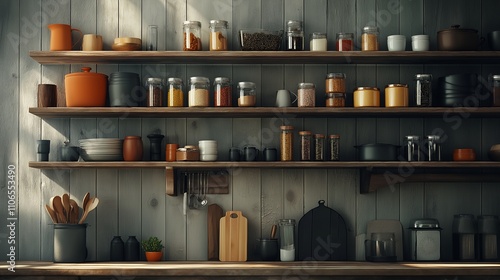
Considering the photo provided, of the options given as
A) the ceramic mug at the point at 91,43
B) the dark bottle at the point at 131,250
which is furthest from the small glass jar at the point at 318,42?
the dark bottle at the point at 131,250

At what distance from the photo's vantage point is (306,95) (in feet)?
15.0

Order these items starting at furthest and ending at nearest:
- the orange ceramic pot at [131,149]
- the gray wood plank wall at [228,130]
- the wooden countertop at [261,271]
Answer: the gray wood plank wall at [228,130], the orange ceramic pot at [131,149], the wooden countertop at [261,271]

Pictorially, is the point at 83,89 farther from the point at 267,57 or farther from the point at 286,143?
the point at 286,143

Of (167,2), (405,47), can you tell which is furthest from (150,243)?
(405,47)

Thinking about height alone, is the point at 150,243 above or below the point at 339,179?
below

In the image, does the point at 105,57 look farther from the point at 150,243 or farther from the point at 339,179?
the point at 339,179

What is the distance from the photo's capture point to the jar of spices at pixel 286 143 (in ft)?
15.1

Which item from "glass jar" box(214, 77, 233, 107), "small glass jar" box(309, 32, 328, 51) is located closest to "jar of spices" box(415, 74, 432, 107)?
"small glass jar" box(309, 32, 328, 51)

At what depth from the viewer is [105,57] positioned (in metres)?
4.61

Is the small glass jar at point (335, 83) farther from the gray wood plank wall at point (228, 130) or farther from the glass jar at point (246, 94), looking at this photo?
the glass jar at point (246, 94)

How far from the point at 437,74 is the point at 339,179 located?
883 mm

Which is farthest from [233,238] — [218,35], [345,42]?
[345,42]

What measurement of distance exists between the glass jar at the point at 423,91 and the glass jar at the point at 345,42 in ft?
1.43

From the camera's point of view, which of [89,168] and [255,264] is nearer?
[255,264]
